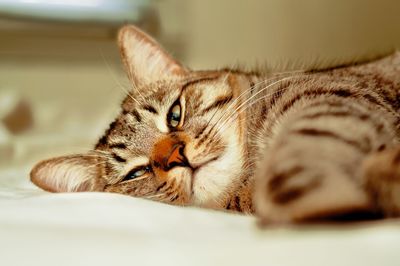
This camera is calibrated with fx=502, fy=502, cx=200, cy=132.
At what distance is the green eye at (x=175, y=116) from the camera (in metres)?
1.09

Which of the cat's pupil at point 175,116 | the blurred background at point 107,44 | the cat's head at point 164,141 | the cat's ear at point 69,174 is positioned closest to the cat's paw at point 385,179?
the cat's head at point 164,141

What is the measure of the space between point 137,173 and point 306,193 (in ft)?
1.85

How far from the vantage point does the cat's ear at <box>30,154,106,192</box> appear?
116 cm

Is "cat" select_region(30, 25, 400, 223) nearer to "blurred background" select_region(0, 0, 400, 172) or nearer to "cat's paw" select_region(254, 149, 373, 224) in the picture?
"cat's paw" select_region(254, 149, 373, 224)

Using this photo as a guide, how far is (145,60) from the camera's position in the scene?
1.33m

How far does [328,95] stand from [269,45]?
147 centimetres

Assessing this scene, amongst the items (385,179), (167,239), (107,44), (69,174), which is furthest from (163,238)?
(107,44)

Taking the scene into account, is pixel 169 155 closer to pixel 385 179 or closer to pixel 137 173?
pixel 137 173

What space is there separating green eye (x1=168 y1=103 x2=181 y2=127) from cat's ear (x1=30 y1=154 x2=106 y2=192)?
0.22 m

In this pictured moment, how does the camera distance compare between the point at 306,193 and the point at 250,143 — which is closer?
the point at 306,193

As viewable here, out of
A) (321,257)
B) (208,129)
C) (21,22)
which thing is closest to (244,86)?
(208,129)

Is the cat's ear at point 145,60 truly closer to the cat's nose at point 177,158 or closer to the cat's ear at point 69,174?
the cat's ear at point 69,174

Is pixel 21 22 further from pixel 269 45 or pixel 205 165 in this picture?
pixel 205 165

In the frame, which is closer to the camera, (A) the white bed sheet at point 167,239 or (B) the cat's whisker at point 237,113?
(A) the white bed sheet at point 167,239
